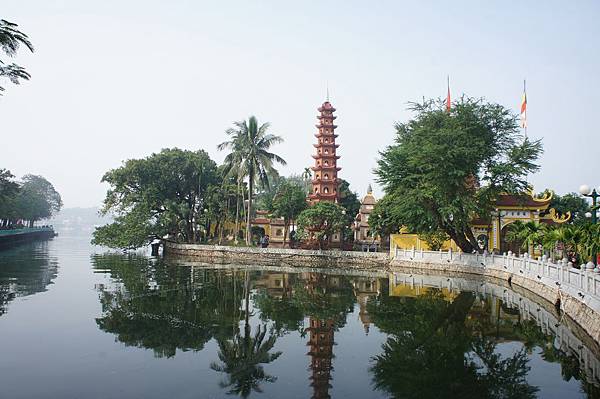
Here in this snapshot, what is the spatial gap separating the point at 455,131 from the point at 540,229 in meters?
8.82

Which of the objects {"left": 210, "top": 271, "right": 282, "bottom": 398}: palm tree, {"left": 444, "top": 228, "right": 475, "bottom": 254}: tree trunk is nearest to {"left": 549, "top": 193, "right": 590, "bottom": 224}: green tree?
{"left": 444, "top": 228, "right": 475, "bottom": 254}: tree trunk

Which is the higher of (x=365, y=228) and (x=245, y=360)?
(x=365, y=228)

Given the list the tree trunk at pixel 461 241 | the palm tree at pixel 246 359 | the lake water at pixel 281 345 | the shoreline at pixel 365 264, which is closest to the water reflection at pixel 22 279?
the lake water at pixel 281 345

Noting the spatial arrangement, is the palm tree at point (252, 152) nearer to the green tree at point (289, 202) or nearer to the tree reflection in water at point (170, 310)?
the green tree at point (289, 202)

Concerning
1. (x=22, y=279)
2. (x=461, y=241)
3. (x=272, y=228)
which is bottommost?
(x=22, y=279)

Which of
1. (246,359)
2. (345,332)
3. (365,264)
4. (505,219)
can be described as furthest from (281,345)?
(505,219)

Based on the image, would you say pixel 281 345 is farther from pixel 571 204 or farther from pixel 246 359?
pixel 571 204

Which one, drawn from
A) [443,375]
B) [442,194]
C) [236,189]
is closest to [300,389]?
[443,375]

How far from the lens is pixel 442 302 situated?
62.8ft

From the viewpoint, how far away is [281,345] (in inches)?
484

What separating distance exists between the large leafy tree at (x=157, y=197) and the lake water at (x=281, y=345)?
25.2 metres

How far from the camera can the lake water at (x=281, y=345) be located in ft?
29.5

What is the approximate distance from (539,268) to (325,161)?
3241cm

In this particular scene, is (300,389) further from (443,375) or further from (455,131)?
(455,131)
